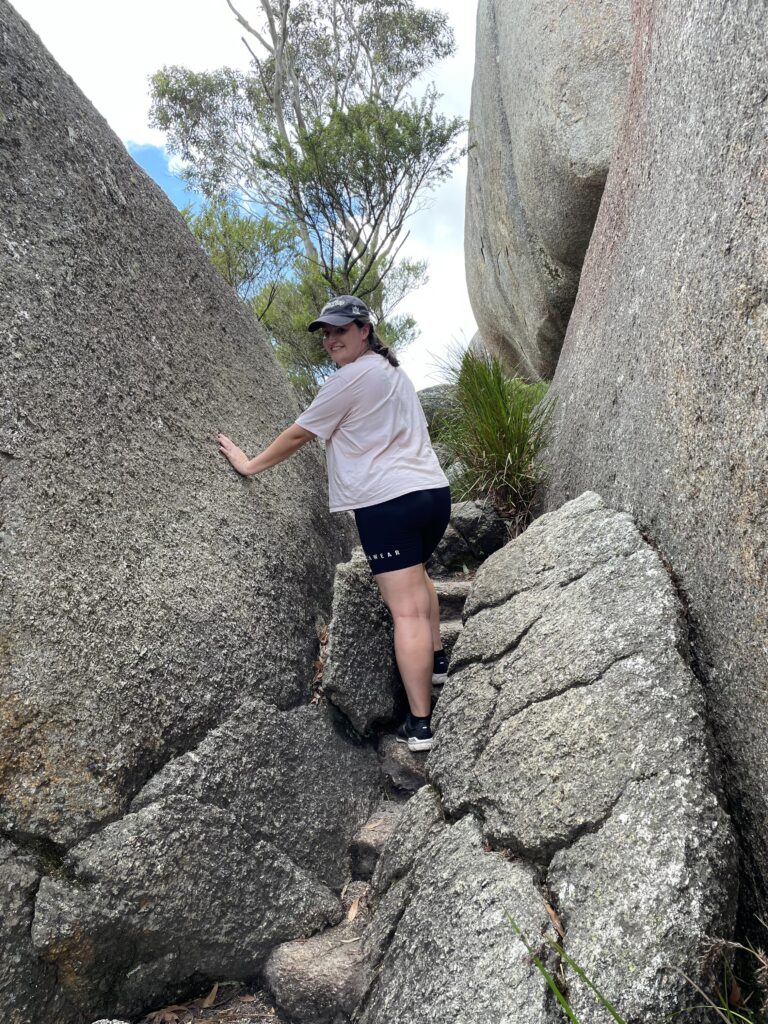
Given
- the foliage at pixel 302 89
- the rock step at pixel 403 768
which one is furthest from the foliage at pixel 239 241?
the rock step at pixel 403 768

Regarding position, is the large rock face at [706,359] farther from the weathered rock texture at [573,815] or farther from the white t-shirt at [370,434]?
the white t-shirt at [370,434]

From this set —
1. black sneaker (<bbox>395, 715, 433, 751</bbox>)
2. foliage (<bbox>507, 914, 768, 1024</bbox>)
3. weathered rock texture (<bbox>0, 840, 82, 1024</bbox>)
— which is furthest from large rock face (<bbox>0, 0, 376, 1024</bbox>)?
foliage (<bbox>507, 914, 768, 1024</bbox>)

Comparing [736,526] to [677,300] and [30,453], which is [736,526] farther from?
[30,453]

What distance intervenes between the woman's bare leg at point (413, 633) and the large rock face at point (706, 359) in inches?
39.2

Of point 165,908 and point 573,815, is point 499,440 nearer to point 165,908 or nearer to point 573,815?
point 573,815

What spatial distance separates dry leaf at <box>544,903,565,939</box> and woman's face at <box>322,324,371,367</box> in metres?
2.48

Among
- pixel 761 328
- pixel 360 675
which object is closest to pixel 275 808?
pixel 360 675

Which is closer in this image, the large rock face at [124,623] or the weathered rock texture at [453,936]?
the weathered rock texture at [453,936]

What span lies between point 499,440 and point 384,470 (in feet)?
6.13

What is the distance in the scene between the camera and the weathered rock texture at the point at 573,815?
2.05 m

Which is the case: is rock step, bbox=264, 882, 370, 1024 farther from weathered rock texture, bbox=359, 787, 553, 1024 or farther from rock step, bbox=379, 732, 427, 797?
rock step, bbox=379, 732, 427, 797

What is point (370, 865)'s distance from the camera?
3336 millimetres

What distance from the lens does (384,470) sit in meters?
3.60

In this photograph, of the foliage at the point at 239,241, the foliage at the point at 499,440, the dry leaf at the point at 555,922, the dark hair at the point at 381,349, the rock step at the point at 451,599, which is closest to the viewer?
the dry leaf at the point at 555,922
